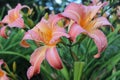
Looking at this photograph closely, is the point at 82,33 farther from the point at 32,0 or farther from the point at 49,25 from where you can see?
the point at 32,0

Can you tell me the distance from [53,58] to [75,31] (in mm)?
Result: 153

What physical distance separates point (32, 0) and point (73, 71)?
286 inches

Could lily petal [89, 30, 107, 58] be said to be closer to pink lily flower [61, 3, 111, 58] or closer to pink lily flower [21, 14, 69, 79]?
pink lily flower [61, 3, 111, 58]

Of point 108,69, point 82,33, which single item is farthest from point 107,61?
point 82,33

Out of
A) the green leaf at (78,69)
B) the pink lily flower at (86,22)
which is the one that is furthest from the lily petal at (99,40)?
the green leaf at (78,69)

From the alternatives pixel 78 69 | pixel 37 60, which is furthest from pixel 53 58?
pixel 78 69

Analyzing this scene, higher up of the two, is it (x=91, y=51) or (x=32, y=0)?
(x=91, y=51)

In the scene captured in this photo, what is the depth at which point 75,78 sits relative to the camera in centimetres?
187

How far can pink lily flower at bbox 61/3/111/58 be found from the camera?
66.5 inches

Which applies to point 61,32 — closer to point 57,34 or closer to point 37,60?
point 57,34

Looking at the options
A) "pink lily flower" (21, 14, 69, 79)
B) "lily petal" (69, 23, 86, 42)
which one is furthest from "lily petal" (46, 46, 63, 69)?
"lily petal" (69, 23, 86, 42)

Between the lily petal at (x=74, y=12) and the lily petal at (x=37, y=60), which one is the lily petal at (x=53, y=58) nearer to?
the lily petal at (x=37, y=60)

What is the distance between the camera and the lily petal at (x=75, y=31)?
5.37ft

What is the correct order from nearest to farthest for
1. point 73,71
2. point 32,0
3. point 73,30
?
point 73,30
point 73,71
point 32,0
